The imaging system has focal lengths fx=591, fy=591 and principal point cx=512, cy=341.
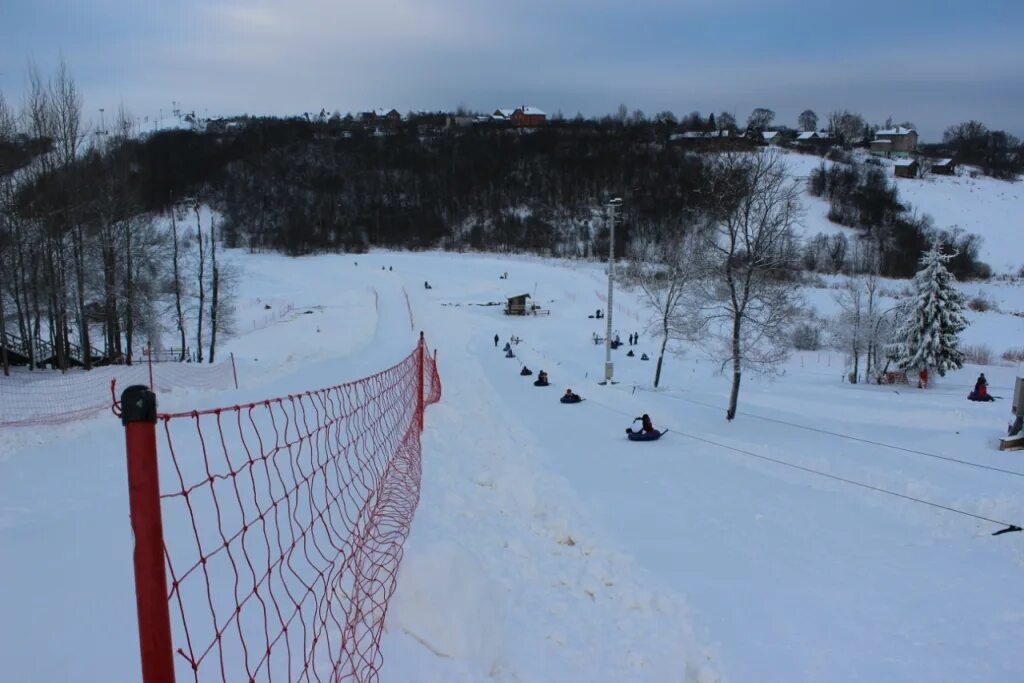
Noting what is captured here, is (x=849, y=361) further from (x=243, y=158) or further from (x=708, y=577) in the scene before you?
(x=243, y=158)

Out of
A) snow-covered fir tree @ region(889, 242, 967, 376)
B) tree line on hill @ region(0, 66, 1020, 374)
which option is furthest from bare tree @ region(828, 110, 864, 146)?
snow-covered fir tree @ region(889, 242, 967, 376)

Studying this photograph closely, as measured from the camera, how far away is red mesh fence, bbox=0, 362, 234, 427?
13.7m

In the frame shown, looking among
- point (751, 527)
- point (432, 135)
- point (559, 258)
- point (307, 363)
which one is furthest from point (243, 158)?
point (751, 527)

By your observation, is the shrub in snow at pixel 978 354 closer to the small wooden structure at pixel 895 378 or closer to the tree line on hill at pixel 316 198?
the small wooden structure at pixel 895 378

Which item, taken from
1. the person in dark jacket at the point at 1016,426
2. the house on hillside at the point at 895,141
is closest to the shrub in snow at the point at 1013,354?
the person in dark jacket at the point at 1016,426

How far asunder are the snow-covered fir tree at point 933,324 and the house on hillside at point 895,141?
14342cm

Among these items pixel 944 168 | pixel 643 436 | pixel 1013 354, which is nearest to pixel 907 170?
pixel 944 168

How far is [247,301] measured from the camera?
64.1 m

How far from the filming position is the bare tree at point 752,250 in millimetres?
18719

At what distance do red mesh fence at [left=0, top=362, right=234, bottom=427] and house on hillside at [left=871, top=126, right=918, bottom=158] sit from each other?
574 ft

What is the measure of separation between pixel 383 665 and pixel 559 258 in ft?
309

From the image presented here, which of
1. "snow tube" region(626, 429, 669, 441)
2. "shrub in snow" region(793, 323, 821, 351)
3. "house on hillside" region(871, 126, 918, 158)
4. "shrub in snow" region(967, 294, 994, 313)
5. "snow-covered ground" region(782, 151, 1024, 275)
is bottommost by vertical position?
"shrub in snow" region(793, 323, 821, 351)

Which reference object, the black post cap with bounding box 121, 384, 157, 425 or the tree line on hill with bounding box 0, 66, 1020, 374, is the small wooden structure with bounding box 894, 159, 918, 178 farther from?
the black post cap with bounding box 121, 384, 157, 425

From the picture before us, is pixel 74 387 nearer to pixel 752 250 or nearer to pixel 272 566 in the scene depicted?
pixel 272 566
